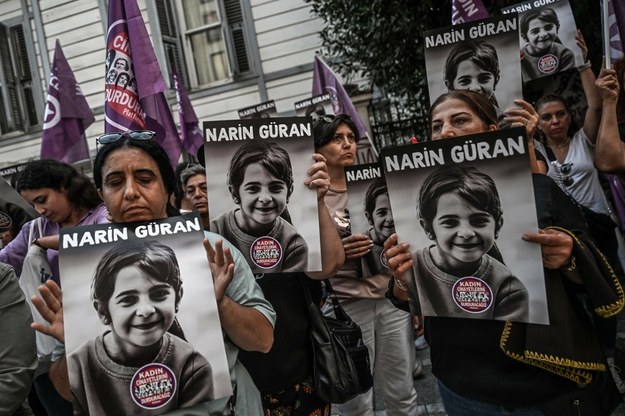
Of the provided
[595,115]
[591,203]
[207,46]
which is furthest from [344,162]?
[207,46]

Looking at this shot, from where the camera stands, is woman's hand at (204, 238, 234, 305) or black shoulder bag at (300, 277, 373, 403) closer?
woman's hand at (204, 238, 234, 305)

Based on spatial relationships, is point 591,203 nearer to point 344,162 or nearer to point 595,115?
point 595,115

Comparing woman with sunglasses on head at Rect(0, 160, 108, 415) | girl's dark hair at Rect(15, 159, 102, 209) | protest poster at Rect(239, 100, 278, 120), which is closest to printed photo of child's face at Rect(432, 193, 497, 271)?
woman with sunglasses on head at Rect(0, 160, 108, 415)

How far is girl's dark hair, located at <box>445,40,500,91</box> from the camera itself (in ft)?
10.4

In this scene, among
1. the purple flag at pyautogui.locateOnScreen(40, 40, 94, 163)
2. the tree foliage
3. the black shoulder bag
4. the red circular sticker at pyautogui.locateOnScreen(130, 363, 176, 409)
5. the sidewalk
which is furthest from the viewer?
the tree foliage

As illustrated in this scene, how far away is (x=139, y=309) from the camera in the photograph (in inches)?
63.2

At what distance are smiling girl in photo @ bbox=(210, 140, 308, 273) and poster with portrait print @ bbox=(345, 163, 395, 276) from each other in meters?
0.78

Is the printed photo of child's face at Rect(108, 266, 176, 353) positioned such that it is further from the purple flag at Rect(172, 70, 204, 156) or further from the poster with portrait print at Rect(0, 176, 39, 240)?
the purple flag at Rect(172, 70, 204, 156)

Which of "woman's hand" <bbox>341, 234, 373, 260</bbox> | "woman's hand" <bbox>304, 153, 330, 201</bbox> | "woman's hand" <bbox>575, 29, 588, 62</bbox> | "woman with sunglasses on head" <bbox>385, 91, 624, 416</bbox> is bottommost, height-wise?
"woman with sunglasses on head" <bbox>385, 91, 624, 416</bbox>

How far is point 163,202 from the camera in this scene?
6.32 ft

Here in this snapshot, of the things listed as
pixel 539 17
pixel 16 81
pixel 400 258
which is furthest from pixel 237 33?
pixel 400 258

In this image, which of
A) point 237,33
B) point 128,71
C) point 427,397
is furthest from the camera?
point 237,33

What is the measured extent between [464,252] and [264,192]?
940 mm

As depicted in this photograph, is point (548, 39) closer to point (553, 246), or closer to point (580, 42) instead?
point (580, 42)
